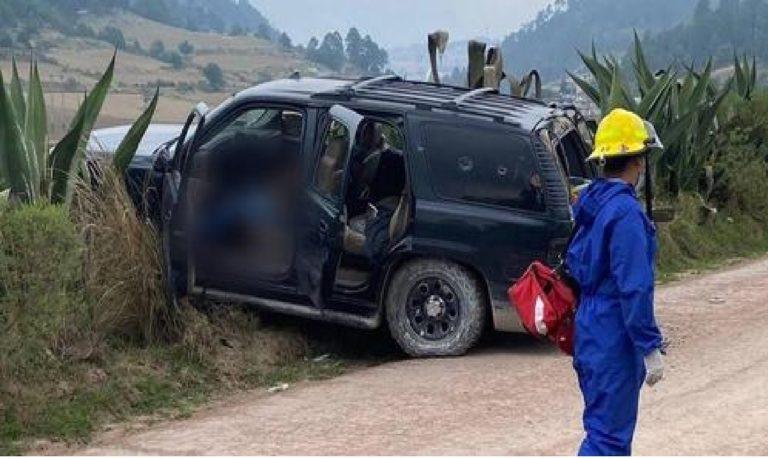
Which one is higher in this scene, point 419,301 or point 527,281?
point 527,281

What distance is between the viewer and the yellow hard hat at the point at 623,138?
485cm

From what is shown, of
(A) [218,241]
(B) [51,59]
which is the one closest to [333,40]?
(B) [51,59]

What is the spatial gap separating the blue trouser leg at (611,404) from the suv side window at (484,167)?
11.6 feet

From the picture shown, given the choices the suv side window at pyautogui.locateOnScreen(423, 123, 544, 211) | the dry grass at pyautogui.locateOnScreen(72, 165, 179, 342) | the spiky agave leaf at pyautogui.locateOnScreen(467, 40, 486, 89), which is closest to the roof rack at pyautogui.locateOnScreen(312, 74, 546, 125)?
the suv side window at pyautogui.locateOnScreen(423, 123, 544, 211)

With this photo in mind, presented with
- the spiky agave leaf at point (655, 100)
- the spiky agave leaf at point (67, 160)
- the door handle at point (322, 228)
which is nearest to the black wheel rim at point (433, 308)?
the door handle at point (322, 228)

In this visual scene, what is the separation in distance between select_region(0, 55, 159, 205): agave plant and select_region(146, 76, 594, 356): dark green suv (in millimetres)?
613

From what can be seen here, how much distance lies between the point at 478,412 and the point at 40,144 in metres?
3.39

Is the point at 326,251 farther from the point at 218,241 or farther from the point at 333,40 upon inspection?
the point at 333,40

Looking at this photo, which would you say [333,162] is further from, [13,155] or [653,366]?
[653,366]

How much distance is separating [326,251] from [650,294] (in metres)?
3.83

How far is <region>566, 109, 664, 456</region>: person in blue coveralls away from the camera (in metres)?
4.67

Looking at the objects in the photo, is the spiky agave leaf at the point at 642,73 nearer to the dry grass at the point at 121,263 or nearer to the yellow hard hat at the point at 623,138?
the dry grass at the point at 121,263

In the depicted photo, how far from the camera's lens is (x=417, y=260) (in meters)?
8.39

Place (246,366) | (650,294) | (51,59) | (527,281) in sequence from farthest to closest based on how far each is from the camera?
(51,59)
(246,366)
(527,281)
(650,294)
